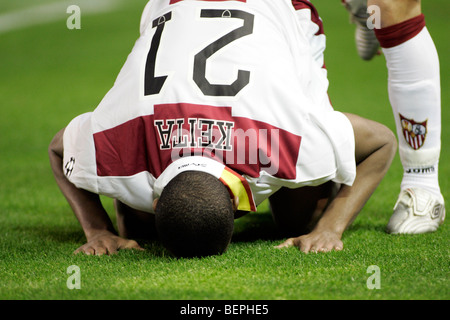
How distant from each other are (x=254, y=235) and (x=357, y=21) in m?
1.29

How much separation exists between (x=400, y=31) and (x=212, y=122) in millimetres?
912

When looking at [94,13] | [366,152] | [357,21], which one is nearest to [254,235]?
[366,152]

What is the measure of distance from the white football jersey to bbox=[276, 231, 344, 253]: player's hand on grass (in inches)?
7.4

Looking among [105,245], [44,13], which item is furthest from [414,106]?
[44,13]

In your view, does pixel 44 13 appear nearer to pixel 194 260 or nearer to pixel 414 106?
pixel 414 106

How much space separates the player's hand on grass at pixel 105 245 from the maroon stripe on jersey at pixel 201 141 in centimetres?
24

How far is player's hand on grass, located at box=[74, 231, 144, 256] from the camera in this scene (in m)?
2.18

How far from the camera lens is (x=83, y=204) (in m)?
2.37

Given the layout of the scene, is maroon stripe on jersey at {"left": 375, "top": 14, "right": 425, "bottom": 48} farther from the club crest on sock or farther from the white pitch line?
the white pitch line

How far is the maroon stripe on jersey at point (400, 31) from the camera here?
2525 millimetres
